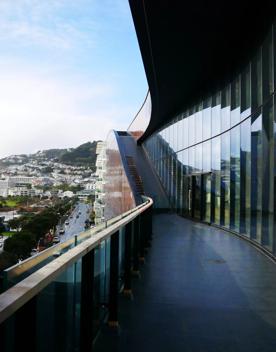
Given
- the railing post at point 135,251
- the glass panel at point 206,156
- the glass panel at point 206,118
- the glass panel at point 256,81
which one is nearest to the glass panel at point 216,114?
the glass panel at point 206,118

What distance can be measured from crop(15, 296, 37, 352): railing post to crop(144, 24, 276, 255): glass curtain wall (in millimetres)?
7556

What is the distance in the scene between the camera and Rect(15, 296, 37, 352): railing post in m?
1.76

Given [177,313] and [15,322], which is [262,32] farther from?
[15,322]

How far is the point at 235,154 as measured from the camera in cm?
1284

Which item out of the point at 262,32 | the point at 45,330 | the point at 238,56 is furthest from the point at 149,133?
the point at 45,330

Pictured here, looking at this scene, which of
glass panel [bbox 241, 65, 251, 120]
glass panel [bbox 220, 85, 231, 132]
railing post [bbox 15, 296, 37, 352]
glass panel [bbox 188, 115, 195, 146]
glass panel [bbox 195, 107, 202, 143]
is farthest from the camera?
glass panel [bbox 188, 115, 195, 146]

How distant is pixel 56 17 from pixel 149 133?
2411cm

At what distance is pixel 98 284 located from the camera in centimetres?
400

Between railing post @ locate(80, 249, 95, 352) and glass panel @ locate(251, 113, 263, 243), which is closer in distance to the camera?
railing post @ locate(80, 249, 95, 352)

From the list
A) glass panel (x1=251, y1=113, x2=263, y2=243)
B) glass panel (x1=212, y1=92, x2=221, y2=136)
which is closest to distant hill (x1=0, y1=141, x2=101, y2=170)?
glass panel (x1=212, y1=92, x2=221, y2=136)

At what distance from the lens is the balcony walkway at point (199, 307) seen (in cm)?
388

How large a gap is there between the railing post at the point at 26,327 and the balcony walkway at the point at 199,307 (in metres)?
1.94

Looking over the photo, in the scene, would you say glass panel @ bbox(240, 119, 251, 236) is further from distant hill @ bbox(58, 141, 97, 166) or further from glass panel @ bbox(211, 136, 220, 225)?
distant hill @ bbox(58, 141, 97, 166)

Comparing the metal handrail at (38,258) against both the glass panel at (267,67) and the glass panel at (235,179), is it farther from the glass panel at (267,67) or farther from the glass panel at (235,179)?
the glass panel at (235,179)
